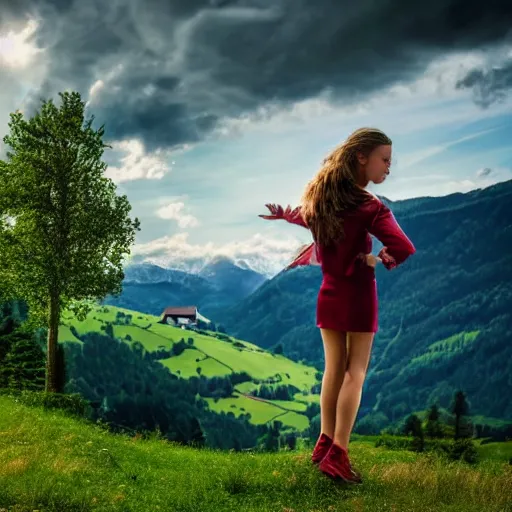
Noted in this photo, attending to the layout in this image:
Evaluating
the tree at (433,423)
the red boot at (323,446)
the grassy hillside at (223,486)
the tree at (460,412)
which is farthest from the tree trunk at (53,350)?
the tree at (460,412)

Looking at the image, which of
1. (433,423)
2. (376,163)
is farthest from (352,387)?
(433,423)

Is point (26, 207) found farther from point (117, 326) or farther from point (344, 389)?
point (117, 326)

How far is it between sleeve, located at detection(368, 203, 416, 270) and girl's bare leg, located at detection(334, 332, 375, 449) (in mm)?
1104

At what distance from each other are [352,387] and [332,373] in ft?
1.05

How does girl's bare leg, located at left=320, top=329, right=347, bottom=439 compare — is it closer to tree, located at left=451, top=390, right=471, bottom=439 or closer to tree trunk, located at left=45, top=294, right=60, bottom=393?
tree trunk, located at left=45, top=294, right=60, bottom=393

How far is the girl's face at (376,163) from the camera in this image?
767 centimetres

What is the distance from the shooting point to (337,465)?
764cm

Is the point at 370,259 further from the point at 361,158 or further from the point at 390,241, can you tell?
the point at 361,158

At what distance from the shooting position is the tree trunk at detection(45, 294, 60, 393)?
22281 mm

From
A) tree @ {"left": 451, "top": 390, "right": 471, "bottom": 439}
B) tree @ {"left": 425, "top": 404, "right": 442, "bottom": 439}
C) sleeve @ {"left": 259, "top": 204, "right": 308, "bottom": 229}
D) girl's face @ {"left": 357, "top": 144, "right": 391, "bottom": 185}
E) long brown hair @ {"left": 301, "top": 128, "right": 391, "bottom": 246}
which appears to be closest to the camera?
long brown hair @ {"left": 301, "top": 128, "right": 391, "bottom": 246}

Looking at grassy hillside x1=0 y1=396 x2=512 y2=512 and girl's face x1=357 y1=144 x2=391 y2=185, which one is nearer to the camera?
grassy hillside x1=0 y1=396 x2=512 y2=512

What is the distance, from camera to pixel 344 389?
7.78 metres

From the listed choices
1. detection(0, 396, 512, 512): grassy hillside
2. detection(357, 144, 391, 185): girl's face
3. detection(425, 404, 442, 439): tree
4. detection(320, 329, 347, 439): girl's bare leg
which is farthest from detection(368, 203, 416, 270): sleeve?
detection(425, 404, 442, 439): tree

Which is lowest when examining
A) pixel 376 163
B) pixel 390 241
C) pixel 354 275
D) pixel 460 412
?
pixel 460 412
